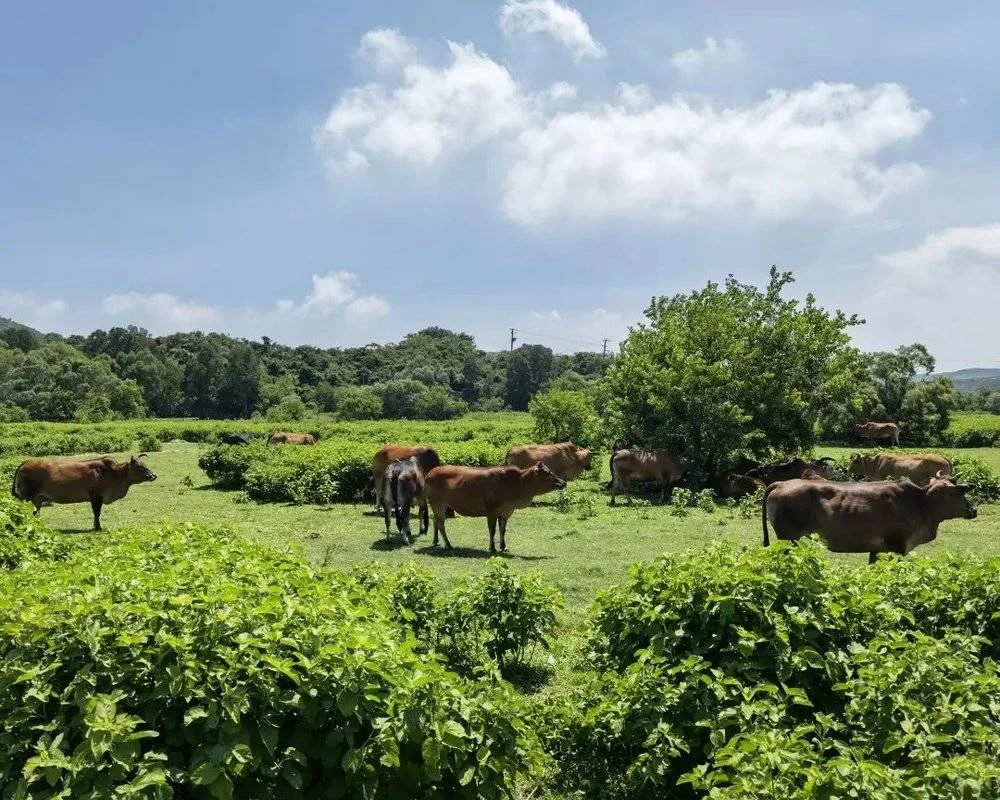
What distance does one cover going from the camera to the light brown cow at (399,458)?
17.4 metres

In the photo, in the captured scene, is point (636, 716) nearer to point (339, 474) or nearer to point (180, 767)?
point (180, 767)

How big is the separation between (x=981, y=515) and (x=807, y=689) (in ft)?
52.7

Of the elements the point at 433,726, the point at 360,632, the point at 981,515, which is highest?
the point at 360,632

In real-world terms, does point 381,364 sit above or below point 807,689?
above

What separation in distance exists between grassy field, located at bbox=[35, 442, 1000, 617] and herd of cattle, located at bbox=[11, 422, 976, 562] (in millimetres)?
618

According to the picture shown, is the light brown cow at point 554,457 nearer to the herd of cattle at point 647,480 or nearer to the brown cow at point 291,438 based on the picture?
the herd of cattle at point 647,480

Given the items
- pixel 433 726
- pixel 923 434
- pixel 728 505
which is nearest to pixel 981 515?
pixel 728 505

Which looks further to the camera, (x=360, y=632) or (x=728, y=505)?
(x=728, y=505)

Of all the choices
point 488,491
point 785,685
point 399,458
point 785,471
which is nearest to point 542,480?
point 488,491

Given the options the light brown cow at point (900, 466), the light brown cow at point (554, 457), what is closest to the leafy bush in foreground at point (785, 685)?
the light brown cow at point (554, 457)

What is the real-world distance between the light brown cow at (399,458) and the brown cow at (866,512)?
815 cm

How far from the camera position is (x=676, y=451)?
2439cm

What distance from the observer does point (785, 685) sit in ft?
15.2

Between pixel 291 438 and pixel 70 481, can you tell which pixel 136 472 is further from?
pixel 291 438
